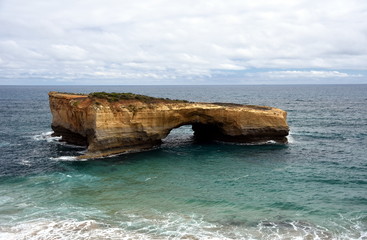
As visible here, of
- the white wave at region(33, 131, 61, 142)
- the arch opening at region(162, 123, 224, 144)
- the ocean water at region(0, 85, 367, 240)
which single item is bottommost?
the ocean water at region(0, 85, 367, 240)

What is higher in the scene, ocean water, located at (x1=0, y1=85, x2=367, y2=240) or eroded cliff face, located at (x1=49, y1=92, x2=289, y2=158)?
eroded cliff face, located at (x1=49, y1=92, x2=289, y2=158)

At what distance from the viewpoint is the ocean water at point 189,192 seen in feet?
71.0

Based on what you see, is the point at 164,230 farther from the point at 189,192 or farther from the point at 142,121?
the point at 142,121

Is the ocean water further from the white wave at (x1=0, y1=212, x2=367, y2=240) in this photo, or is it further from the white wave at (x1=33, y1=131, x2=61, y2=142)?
the white wave at (x1=33, y1=131, x2=61, y2=142)

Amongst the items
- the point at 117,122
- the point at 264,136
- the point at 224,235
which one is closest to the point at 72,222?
the point at 224,235

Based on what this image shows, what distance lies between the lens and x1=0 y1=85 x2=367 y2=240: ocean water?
21641 mm

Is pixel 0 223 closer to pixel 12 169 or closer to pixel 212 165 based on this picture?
pixel 12 169

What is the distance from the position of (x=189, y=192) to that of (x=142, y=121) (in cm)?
1559

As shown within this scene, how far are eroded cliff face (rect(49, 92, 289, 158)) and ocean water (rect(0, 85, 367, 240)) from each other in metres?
1.89

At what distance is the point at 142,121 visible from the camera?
4125 centimetres

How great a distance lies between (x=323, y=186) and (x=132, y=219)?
1670 centimetres

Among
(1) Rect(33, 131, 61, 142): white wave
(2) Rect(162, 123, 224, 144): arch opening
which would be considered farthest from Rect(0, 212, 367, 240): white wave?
(1) Rect(33, 131, 61, 142): white wave

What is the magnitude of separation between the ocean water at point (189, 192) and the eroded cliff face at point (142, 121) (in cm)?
189

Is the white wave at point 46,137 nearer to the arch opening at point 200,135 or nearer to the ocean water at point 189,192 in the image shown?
the ocean water at point 189,192
